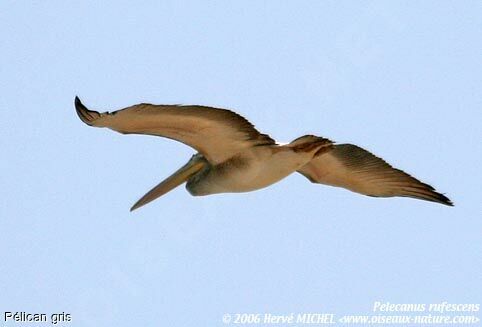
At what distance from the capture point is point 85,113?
46.4 feet

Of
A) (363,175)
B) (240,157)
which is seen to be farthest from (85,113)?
(363,175)

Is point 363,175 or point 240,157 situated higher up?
→ point 363,175

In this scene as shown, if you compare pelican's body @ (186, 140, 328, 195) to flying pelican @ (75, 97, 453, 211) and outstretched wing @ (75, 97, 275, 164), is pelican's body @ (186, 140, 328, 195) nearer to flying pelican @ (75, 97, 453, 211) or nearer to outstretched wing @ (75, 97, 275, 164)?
flying pelican @ (75, 97, 453, 211)

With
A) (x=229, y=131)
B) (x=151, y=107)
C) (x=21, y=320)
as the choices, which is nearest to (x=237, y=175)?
(x=229, y=131)

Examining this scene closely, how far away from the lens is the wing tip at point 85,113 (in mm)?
14078

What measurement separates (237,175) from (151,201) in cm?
154

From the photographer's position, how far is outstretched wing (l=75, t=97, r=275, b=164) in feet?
47.2

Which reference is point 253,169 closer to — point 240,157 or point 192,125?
point 240,157

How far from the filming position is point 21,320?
53.3ft

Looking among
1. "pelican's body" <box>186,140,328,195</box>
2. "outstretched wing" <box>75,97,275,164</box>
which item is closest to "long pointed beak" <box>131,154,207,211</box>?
"pelican's body" <box>186,140,328,195</box>

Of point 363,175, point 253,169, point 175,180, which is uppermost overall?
point 175,180

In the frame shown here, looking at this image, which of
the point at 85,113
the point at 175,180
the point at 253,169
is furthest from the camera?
the point at 175,180

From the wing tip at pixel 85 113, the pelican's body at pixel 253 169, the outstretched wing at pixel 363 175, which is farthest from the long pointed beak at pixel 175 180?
the wing tip at pixel 85 113

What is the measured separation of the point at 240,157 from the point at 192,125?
0.83 metres
